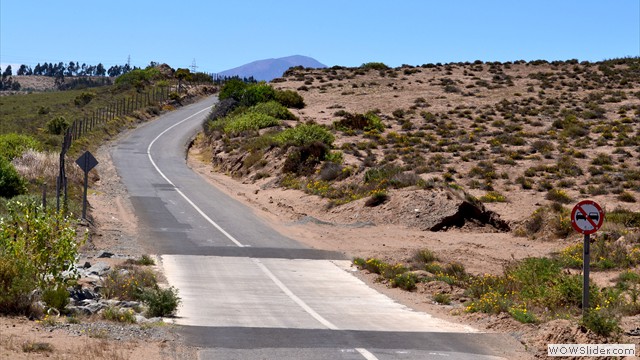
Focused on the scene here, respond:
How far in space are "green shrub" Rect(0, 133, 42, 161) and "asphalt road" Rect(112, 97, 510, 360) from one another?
8619 millimetres

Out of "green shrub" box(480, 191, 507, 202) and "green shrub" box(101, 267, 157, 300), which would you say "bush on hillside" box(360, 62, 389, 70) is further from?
"green shrub" box(101, 267, 157, 300)

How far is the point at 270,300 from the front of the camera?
52.2ft

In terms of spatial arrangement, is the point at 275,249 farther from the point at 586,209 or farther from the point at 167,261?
the point at 586,209

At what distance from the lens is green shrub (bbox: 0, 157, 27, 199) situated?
1188 inches

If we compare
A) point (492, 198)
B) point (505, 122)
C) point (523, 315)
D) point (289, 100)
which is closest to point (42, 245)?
point (523, 315)

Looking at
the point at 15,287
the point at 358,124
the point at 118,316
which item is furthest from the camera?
the point at 358,124

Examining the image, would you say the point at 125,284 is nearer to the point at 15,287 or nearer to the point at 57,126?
the point at 15,287

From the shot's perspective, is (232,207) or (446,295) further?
(232,207)

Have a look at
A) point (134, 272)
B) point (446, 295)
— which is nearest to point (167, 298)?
point (134, 272)

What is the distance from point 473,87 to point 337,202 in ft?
160

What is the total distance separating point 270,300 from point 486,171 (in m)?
26.4

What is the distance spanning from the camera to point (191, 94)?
10019 centimetres

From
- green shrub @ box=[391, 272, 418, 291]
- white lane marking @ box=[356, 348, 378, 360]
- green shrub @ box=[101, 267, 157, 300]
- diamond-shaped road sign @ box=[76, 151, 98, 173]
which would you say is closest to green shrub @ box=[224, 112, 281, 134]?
diamond-shaped road sign @ box=[76, 151, 98, 173]

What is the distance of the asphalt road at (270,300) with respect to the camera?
1145 centimetres
